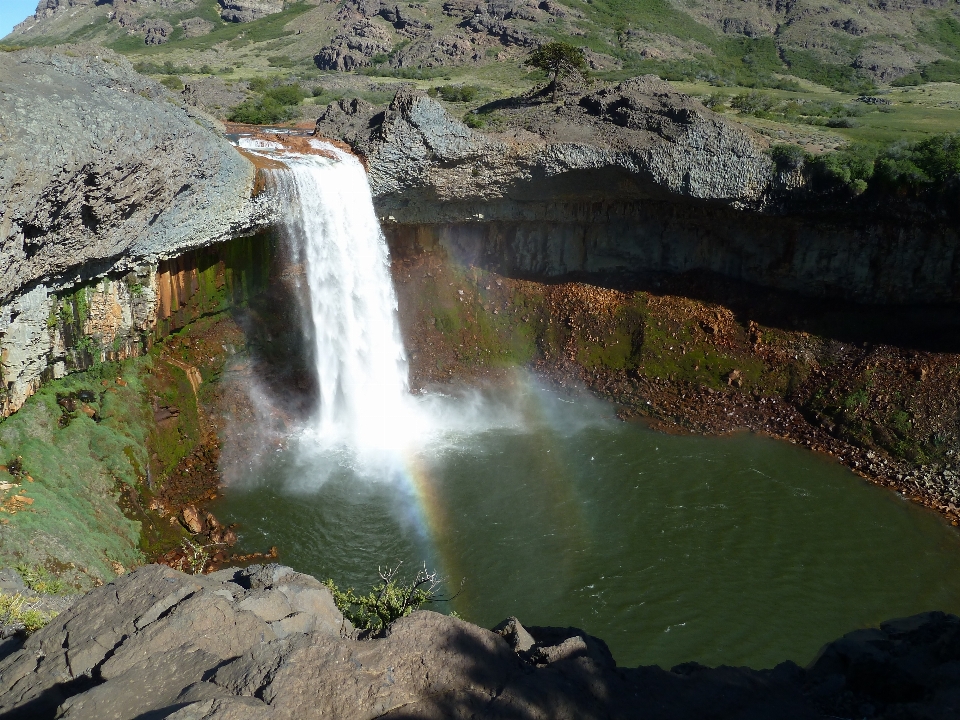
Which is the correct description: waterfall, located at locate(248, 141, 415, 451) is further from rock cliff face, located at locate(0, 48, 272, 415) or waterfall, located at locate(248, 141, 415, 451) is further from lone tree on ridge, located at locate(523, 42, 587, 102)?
lone tree on ridge, located at locate(523, 42, 587, 102)

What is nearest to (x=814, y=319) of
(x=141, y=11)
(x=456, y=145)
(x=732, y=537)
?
(x=732, y=537)

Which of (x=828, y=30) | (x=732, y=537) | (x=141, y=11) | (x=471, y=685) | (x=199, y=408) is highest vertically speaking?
(x=141, y=11)

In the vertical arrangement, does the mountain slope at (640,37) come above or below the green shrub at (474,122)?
above

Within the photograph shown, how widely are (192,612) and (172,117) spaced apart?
11.7 m

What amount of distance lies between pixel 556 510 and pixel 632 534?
1823 mm

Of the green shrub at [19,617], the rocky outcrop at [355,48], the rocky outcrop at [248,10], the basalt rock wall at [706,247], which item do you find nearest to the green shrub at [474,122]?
the basalt rock wall at [706,247]

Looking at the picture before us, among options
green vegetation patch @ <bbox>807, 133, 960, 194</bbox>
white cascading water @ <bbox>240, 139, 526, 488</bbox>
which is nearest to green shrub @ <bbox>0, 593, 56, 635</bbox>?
white cascading water @ <bbox>240, 139, 526, 488</bbox>

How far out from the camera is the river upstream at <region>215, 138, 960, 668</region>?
13070 mm

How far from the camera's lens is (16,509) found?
39.3 ft

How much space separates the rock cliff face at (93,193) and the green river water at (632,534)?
551 centimetres

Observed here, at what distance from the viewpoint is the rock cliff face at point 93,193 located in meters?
11.2

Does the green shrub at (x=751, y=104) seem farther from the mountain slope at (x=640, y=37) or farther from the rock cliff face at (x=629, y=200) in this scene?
the mountain slope at (x=640, y=37)

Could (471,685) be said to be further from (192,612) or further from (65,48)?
(65,48)

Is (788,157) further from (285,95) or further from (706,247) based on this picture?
(285,95)
